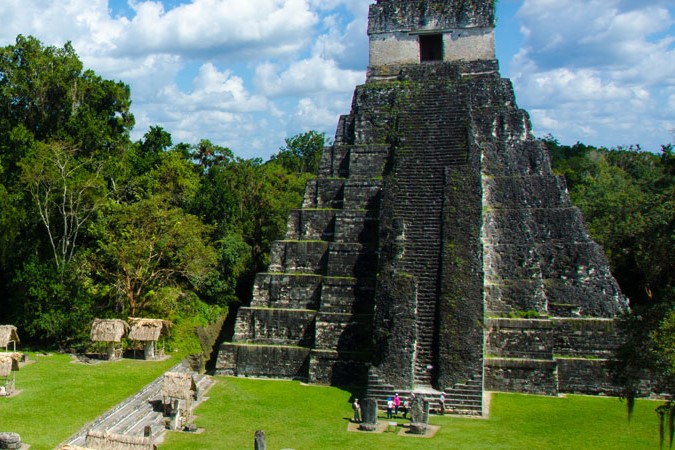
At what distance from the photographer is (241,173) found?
115ft

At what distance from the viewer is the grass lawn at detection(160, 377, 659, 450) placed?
13555mm

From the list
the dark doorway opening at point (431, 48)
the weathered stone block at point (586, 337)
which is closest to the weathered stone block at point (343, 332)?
the weathered stone block at point (586, 337)

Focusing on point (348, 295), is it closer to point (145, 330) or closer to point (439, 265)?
point (439, 265)

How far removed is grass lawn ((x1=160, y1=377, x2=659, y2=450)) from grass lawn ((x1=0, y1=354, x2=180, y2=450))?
6.83 ft

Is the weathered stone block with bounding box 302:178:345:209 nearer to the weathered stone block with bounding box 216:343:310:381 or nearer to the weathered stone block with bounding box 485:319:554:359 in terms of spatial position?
the weathered stone block with bounding box 216:343:310:381

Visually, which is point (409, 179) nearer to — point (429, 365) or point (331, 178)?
point (331, 178)

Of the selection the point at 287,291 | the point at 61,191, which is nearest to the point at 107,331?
the point at 287,291

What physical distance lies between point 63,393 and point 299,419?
574cm

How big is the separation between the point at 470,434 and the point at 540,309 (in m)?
4.97

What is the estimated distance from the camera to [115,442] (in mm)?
11836

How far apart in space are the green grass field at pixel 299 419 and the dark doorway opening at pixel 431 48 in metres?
13.0

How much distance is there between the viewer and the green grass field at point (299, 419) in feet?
44.6

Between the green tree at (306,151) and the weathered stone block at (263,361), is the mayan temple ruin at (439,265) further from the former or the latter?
the green tree at (306,151)

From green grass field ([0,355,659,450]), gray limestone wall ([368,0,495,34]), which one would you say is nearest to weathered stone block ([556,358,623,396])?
green grass field ([0,355,659,450])
